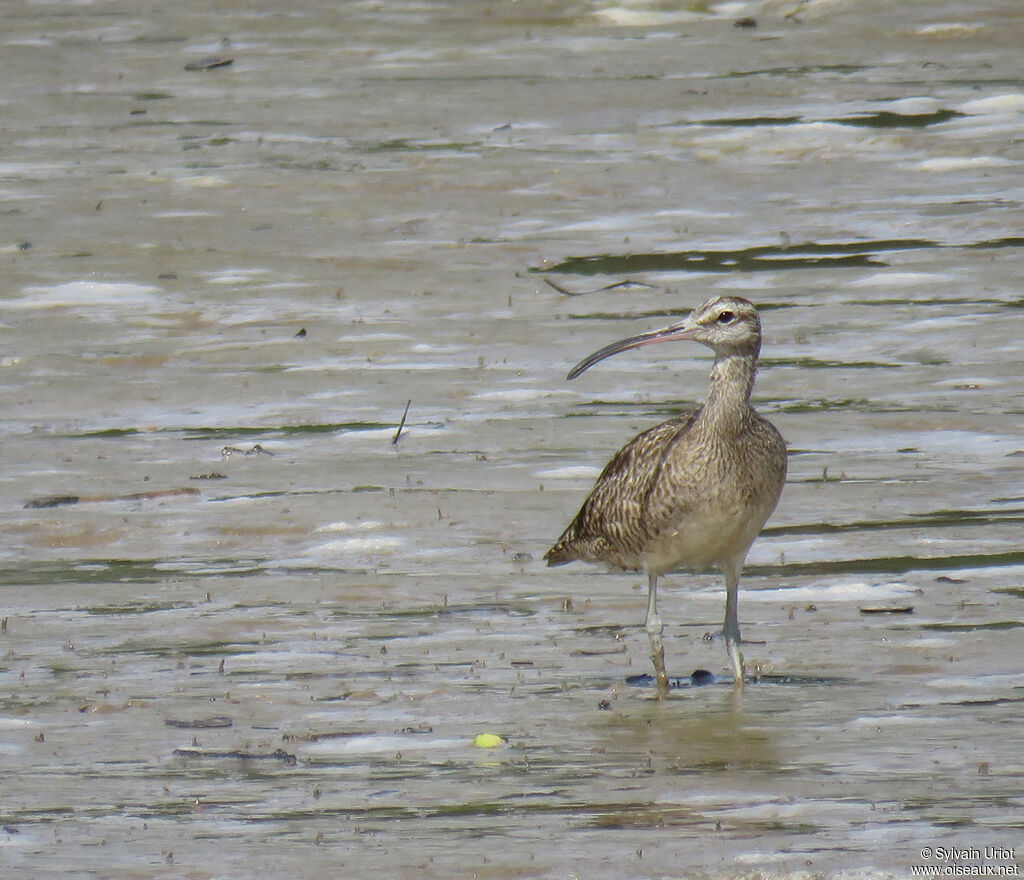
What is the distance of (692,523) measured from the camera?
831cm

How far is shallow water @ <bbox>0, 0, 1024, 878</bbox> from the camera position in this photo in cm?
674

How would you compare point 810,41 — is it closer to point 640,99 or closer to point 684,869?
point 640,99

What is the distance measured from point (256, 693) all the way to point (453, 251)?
7.76 metres

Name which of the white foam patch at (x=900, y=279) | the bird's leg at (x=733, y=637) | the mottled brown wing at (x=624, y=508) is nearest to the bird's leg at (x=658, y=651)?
the bird's leg at (x=733, y=637)

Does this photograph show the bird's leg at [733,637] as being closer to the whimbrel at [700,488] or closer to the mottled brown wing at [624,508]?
the whimbrel at [700,488]

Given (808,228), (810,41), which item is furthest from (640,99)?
(808,228)

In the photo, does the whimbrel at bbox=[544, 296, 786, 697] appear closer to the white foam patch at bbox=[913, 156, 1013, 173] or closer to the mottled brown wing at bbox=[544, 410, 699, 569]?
the mottled brown wing at bbox=[544, 410, 699, 569]

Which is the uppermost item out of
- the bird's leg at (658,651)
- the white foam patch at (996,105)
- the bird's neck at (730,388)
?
the bird's neck at (730,388)

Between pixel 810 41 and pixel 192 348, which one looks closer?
pixel 192 348

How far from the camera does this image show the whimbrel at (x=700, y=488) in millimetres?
8305

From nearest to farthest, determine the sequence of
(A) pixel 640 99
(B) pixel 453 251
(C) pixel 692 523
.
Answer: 1. (C) pixel 692 523
2. (B) pixel 453 251
3. (A) pixel 640 99

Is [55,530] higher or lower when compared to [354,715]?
lower

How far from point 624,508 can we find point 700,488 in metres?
0.34

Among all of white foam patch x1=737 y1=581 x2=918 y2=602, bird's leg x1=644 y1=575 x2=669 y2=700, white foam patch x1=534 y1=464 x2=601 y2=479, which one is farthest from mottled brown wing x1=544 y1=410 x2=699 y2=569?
white foam patch x1=534 y1=464 x2=601 y2=479
